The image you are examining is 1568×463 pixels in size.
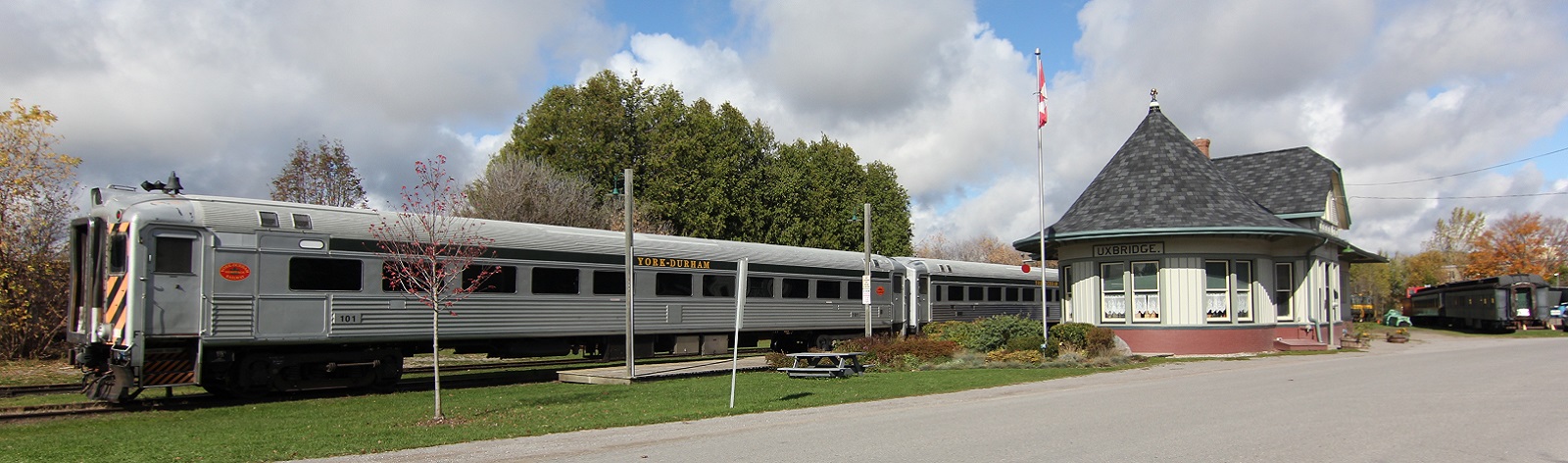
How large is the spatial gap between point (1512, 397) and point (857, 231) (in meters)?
38.7

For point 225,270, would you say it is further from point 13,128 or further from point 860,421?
point 13,128

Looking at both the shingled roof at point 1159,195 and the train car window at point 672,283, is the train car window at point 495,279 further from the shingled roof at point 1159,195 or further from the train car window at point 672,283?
the shingled roof at point 1159,195

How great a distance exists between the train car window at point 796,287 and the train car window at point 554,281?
6.58m

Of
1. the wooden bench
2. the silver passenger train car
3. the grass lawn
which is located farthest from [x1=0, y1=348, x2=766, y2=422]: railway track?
the wooden bench

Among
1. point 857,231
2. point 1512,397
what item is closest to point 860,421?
point 1512,397

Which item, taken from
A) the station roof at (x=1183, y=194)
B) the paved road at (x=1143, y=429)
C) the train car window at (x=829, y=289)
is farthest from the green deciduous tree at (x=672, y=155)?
the paved road at (x=1143, y=429)

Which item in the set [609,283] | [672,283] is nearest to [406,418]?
[609,283]

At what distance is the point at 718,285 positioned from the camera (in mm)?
22719

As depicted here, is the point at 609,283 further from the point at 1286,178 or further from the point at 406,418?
the point at 1286,178

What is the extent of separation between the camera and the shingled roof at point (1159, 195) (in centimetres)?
2475

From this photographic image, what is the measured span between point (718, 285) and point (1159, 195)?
1166 cm

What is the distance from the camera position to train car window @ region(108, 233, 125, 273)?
13.9 metres

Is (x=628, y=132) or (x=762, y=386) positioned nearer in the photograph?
(x=762, y=386)

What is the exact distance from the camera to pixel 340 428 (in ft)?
38.3
